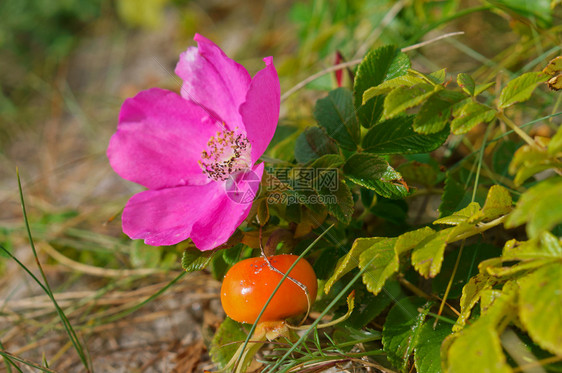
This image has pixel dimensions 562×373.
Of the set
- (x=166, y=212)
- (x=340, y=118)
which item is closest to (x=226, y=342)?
(x=166, y=212)

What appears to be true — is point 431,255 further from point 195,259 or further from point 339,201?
point 195,259

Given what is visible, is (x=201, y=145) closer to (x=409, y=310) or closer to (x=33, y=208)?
(x=409, y=310)

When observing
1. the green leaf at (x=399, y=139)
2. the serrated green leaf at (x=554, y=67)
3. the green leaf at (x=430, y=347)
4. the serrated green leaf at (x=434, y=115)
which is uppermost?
the serrated green leaf at (x=554, y=67)

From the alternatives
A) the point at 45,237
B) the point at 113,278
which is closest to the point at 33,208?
the point at 45,237

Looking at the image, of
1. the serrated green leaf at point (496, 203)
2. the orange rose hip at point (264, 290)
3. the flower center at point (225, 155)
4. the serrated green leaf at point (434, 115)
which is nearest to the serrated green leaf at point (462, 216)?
the serrated green leaf at point (496, 203)

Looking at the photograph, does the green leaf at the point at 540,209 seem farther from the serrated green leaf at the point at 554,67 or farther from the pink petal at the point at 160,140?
the pink petal at the point at 160,140

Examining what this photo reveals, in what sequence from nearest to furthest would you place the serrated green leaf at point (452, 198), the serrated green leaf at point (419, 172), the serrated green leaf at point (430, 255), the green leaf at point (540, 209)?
the green leaf at point (540, 209) < the serrated green leaf at point (430, 255) < the serrated green leaf at point (452, 198) < the serrated green leaf at point (419, 172)
